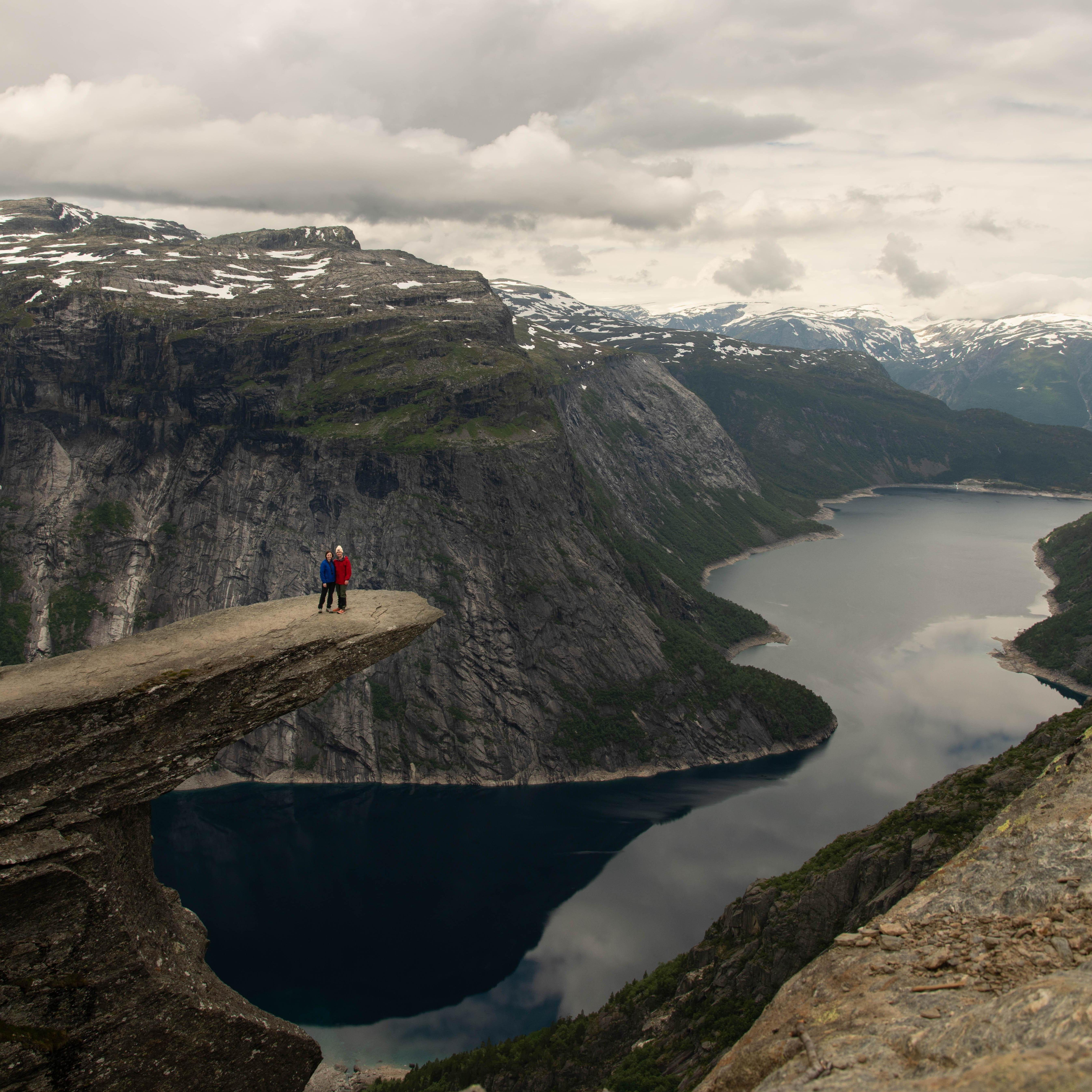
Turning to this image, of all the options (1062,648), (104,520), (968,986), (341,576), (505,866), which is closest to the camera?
(968,986)

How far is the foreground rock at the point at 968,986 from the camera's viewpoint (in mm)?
13164

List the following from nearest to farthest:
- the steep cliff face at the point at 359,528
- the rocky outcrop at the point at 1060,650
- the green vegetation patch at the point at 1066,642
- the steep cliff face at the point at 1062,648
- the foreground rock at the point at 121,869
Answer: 1. the foreground rock at the point at 121,869
2. the steep cliff face at the point at 359,528
3. the rocky outcrop at the point at 1060,650
4. the steep cliff face at the point at 1062,648
5. the green vegetation patch at the point at 1066,642

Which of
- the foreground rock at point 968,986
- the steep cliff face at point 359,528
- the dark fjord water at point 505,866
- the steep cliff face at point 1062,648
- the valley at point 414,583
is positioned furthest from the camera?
the steep cliff face at point 1062,648

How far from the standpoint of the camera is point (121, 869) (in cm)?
2198

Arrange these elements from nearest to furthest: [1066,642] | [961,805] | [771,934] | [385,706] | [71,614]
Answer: [961,805] < [771,934] < [385,706] < [71,614] < [1066,642]

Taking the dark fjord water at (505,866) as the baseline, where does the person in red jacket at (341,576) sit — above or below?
above

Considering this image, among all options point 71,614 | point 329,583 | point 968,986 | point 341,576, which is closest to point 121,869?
point 329,583

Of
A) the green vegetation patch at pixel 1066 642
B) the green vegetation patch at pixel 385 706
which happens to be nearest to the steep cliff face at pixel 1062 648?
the green vegetation patch at pixel 1066 642

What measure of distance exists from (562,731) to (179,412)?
92.3 metres

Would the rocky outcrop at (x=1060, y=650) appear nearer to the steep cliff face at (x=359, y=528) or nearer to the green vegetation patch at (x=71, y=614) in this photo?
the steep cliff face at (x=359, y=528)

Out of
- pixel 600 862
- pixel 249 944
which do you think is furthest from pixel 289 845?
pixel 600 862

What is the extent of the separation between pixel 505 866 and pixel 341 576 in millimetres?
77378

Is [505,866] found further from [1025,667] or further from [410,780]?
[1025,667]

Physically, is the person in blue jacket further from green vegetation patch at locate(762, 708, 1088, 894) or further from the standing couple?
green vegetation patch at locate(762, 708, 1088, 894)
